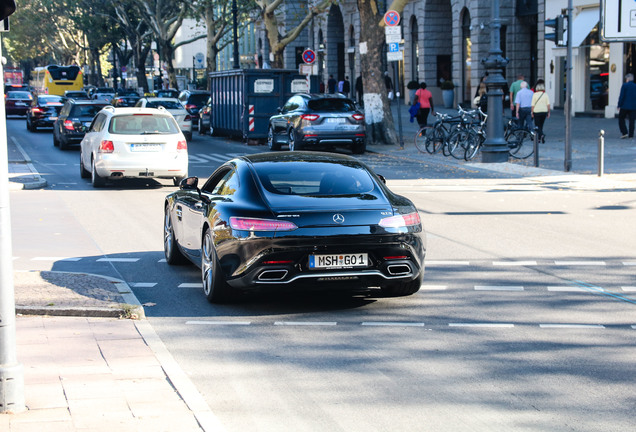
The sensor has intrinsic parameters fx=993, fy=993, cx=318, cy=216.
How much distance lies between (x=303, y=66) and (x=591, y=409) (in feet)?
106

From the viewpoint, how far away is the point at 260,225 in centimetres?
805

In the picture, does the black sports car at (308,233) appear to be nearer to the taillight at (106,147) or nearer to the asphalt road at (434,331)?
the asphalt road at (434,331)

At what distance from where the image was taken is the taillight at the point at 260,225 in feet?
26.1

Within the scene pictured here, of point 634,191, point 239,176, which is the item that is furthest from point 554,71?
point 239,176

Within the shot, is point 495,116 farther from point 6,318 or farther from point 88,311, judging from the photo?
point 6,318

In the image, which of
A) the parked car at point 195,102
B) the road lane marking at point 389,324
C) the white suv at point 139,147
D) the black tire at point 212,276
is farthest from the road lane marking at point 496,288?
the parked car at point 195,102

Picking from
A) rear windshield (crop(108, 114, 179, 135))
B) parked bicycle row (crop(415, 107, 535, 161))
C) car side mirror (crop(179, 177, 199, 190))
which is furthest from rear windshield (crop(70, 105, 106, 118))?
car side mirror (crop(179, 177, 199, 190))

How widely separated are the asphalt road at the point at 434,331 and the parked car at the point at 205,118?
2438 cm

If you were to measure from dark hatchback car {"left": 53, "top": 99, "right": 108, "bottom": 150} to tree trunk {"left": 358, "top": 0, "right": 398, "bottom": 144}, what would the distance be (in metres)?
8.95

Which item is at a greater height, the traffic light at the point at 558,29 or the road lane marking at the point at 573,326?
the traffic light at the point at 558,29

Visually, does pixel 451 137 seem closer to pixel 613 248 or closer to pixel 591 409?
pixel 613 248

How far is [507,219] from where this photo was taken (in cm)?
1426

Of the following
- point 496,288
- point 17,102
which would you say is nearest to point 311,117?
point 496,288

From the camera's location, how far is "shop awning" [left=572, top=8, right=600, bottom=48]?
38.5 meters
